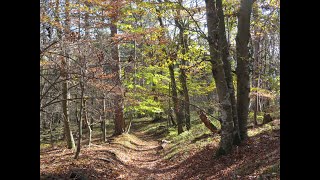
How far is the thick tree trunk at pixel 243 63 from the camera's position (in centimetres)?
1155

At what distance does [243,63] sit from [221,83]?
1592 mm

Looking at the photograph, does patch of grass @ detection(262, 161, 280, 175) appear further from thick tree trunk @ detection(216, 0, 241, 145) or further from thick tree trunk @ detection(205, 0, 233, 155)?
thick tree trunk @ detection(216, 0, 241, 145)

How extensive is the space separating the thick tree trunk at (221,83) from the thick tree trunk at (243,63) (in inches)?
45.9

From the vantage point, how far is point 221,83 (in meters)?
10.9

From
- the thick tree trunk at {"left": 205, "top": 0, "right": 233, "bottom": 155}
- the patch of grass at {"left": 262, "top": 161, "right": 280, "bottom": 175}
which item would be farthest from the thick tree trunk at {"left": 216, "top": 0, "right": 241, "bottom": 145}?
the patch of grass at {"left": 262, "top": 161, "right": 280, "bottom": 175}

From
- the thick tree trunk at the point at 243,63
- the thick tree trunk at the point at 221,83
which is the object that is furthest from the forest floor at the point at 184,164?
the thick tree trunk at the point at 243,63

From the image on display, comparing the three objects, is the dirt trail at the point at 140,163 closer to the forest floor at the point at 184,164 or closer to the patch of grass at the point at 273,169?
the forest floor at the point at 184,164

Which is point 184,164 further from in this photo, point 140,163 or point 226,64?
point 226,64

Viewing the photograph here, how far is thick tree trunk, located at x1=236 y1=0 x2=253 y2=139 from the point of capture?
11547 millimetres

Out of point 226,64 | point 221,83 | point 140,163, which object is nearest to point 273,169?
point 221,83

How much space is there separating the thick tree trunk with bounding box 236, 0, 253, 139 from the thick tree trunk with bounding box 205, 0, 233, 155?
1.17 meters
